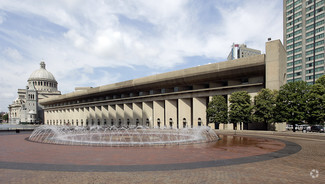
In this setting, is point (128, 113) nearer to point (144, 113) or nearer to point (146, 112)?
point (144, 113)

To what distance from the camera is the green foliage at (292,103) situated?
95.1 ft

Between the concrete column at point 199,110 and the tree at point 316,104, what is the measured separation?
751 inches

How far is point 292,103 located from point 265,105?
3.42m

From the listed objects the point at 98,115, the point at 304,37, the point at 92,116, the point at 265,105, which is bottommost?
the point at 92,116

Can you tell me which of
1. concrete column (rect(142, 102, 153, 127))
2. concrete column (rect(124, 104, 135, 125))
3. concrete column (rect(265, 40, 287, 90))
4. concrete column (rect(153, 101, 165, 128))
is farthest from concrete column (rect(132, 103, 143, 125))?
concrete column (rect(265, 40, 287, 90))

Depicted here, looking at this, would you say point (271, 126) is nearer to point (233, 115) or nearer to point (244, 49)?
point (233, 115)

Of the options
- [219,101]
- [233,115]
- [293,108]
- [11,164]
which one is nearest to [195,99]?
[219,101]

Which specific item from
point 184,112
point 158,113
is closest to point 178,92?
point 184,112

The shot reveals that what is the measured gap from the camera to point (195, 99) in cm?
4553

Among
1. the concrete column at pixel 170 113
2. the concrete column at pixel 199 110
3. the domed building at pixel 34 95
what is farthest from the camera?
the domed building at pixel 34 95

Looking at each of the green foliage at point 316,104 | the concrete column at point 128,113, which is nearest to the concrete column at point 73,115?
the concrete column at point 128,113

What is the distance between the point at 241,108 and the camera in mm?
33312

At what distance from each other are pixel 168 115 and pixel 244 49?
14170 cm

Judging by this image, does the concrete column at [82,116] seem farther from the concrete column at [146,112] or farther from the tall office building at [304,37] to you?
the tall office building at [304,37]
